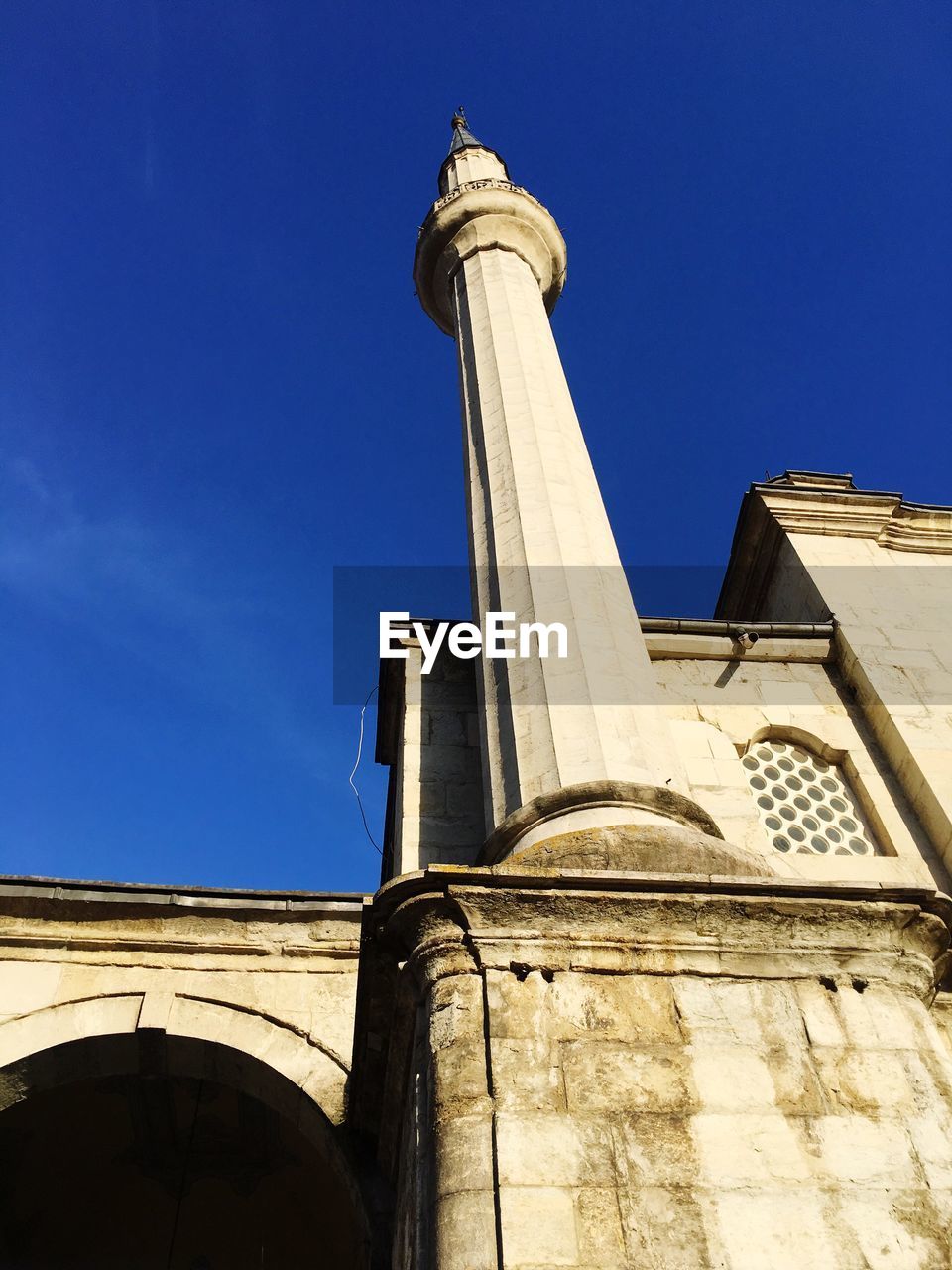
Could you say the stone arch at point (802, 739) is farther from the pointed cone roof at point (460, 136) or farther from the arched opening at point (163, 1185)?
the pointed cone roof at point (460, 136)

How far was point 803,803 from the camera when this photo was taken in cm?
749

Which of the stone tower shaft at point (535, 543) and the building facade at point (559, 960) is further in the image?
the stone tower shaft at point (535, 543)

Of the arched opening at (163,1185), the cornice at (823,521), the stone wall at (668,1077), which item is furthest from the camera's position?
the cornice at (823,521)

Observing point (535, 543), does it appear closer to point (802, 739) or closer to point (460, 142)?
point (802, 739)

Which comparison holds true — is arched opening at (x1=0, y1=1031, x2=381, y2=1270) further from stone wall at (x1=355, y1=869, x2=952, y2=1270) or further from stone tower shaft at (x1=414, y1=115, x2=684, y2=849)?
stone wall at (x1=355, y1=869, x2=952, y2=1270)

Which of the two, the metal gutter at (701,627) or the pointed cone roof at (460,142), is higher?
the pointed cone roof at (460,142)

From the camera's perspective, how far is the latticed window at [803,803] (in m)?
7.21

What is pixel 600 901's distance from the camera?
3.99 meters

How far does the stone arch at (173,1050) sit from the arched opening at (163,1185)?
Answer: 1387mm

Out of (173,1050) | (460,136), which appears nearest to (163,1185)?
(173,1050)

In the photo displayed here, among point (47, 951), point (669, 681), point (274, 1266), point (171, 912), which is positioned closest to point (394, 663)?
point (669, 681)

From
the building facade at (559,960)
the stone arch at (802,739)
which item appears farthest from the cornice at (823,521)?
the stone arch at (802,739)

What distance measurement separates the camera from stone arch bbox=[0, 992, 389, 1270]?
5.83m

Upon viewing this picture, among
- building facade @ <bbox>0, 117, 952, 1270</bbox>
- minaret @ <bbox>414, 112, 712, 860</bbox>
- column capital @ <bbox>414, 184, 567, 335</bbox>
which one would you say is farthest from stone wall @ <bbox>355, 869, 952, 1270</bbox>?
column capital @ <bbox>414, 184, 567, 335</bbox>
